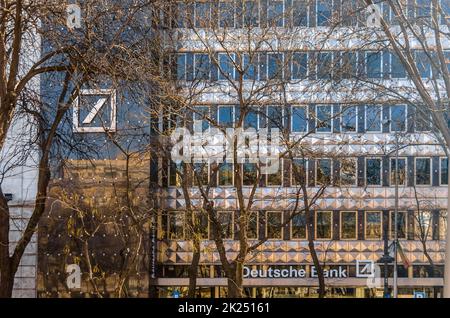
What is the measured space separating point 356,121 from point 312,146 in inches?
19.6

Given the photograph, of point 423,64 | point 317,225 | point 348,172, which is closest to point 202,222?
point 317,225

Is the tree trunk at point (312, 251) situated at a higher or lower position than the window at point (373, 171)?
lower

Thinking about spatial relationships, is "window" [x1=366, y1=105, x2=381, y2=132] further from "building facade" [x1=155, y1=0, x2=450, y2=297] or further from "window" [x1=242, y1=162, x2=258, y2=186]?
"window" [x1=242, y1=162, x2=258, y2=186]

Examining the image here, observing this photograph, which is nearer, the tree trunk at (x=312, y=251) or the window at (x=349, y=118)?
the tree trunk at (x=312, y=251)

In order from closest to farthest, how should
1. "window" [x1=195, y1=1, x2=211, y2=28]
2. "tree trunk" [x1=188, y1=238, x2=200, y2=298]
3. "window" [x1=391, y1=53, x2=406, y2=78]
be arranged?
"tree trunk" [x1=188, y1=238, x2=200, y2=298] → "window" [x1=391, y1=53, x2=406, y2=78] → "window" [x1=195, y1=1, x2=211, y2=28]

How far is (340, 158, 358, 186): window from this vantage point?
6.40 metres

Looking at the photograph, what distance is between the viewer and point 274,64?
6.79m

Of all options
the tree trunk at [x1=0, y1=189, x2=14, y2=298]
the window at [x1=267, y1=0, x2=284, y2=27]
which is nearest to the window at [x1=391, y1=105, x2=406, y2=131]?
the window at [x1=267, y1=0, x2=284, y2=27]

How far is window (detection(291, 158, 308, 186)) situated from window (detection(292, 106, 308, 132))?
31 cm

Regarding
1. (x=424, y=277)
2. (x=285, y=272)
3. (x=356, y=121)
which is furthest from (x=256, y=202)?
(x=424, y=277)

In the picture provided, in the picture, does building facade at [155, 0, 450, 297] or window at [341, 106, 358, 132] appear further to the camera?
window at [341, 106, 358, 132]

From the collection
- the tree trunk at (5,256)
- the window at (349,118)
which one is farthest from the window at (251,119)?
the tree trunk at (5,256)

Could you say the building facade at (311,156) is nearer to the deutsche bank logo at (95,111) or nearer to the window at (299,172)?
the window at (299,172)

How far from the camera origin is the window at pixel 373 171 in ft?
20.9
